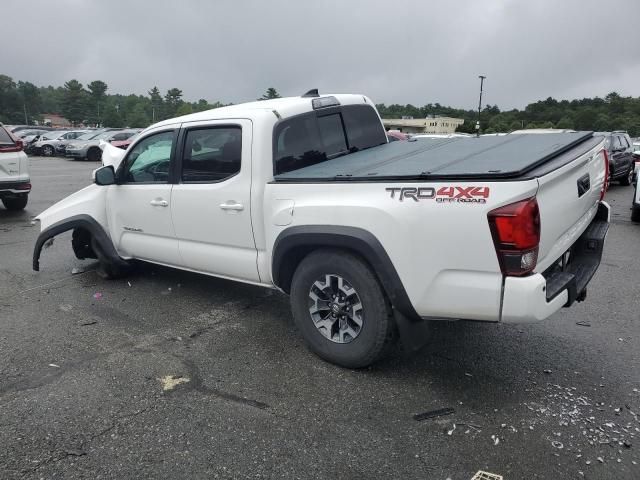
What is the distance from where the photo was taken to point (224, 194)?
418 cm

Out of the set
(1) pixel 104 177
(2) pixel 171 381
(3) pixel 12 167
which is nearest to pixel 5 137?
(3) pixel 12 167

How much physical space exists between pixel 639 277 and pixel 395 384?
4.06m

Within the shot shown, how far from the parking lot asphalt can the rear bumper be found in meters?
0.67

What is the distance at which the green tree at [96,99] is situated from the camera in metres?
109

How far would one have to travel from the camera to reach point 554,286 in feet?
10.0

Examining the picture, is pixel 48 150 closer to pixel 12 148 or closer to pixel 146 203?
pixel 12 148

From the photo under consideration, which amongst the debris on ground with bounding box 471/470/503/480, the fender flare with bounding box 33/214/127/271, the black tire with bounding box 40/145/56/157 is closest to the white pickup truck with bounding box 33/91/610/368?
the fender flare with bounding box 33/214/127/271

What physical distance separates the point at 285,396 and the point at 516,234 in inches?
69.5

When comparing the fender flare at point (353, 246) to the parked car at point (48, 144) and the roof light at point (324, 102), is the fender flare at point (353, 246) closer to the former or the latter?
the roof light at point (324, 102)

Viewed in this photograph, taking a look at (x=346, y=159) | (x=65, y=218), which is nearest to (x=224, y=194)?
(x=346, y=159)

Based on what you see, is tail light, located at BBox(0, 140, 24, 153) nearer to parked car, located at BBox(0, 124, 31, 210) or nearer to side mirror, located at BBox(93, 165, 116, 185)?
parked car, located at BBox(0, 124, 31, 210)

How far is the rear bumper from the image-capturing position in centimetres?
279

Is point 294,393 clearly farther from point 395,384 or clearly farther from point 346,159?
point 346,159

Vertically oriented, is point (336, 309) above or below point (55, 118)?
below
